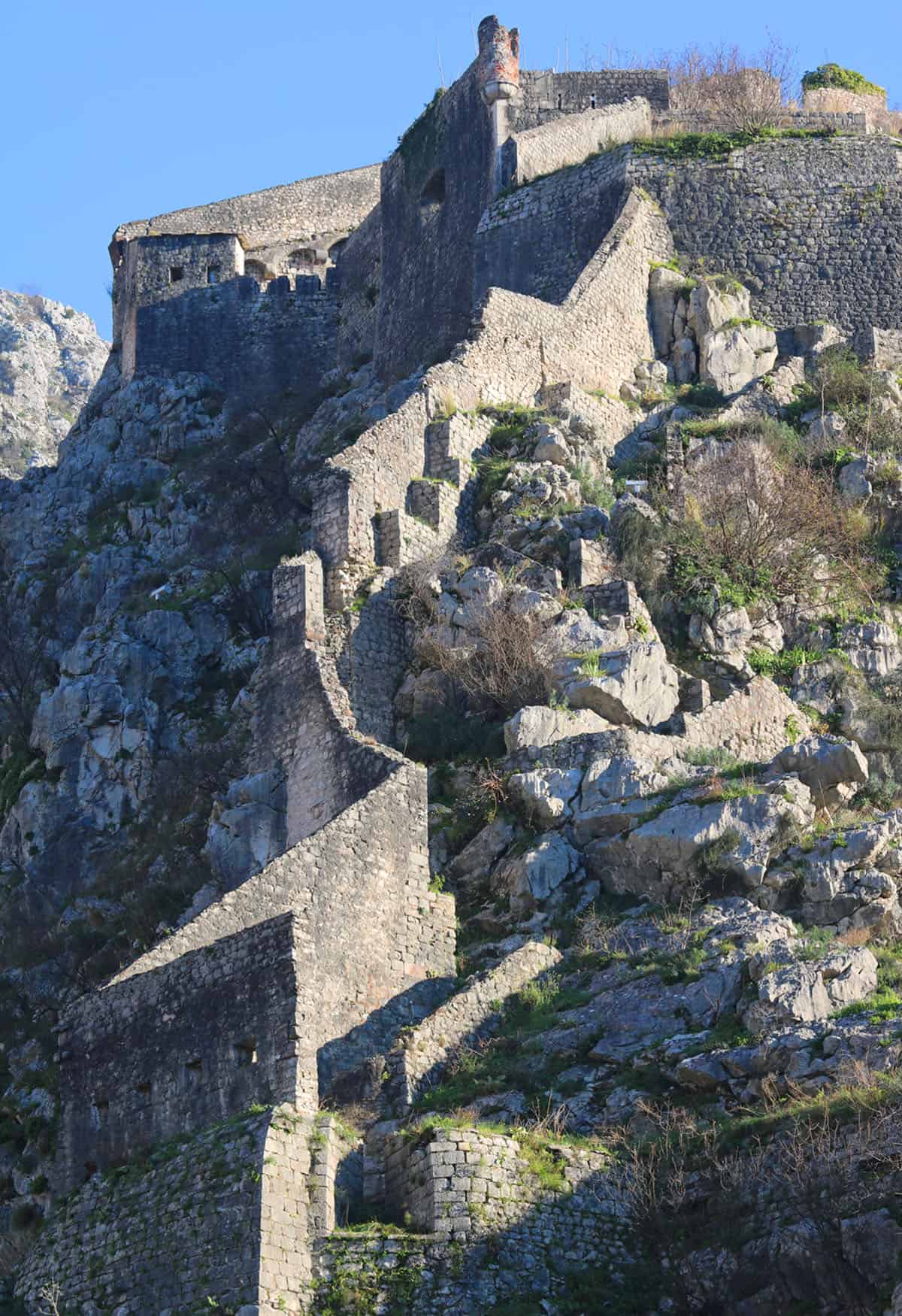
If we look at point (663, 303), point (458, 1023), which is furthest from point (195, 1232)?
point (663, 303)

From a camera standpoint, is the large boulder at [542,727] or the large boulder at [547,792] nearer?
the large boulder at [547,792]

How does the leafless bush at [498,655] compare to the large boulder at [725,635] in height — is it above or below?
below

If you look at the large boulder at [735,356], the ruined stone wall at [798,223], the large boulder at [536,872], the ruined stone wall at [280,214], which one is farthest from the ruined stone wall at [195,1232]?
the ruined stone wall at [280,214]

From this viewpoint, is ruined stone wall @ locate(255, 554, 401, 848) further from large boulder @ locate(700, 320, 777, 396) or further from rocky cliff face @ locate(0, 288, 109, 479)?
rocky cliff face @ locate(0, 288, 109, 479)

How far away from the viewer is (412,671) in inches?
1088

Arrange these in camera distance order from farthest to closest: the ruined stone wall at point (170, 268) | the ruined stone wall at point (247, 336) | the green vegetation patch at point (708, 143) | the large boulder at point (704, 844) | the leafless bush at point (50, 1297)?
the ruined stone wall at point (170, 268) < the ruined stone wall at point (247, 336) < the green vegetation patch at point (708, 143) < the large boulder at point (704, 844) < the leafless bush at point (50, 1297)

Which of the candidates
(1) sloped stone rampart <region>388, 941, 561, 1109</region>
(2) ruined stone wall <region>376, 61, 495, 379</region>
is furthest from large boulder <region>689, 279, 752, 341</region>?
(1) sloped stone rampart <region>388, 941, 561, 1109</region>

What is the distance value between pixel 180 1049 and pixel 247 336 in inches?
954

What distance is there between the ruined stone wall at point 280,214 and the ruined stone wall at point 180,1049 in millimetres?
26879

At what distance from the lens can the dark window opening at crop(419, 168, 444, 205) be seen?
132 ft

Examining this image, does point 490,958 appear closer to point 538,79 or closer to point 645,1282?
point 645,1282

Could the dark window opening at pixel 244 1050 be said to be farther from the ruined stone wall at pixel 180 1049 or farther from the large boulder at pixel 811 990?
the large boulder at pixel 811 990

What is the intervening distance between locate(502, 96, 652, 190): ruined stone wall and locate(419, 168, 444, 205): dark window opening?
6.31 feet

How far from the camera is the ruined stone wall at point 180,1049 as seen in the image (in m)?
20.7
